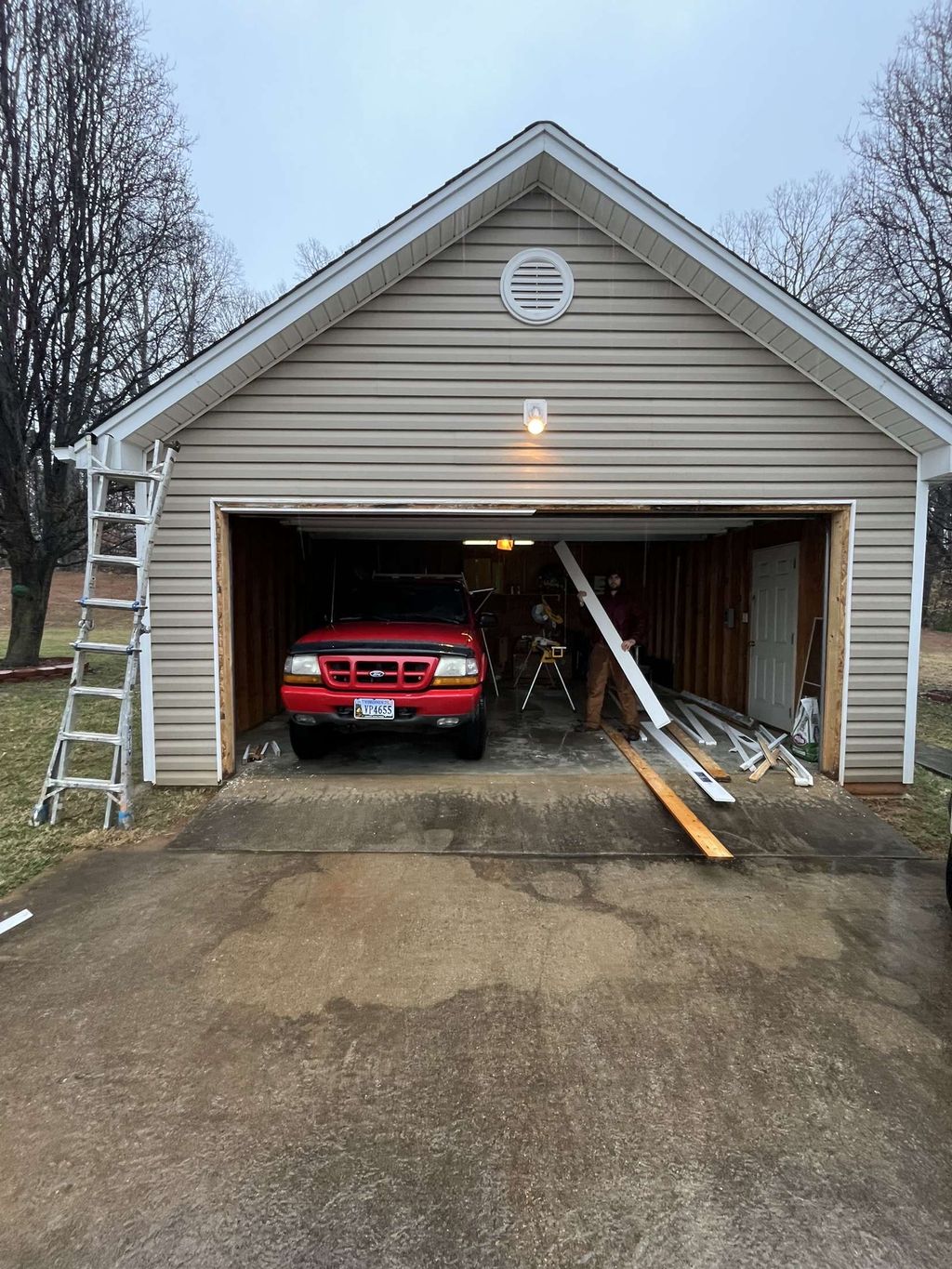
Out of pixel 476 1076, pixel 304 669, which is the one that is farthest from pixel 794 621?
pixel 476 1076

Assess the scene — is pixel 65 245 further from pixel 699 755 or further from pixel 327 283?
pixel 699 755

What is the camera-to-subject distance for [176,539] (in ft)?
19.1

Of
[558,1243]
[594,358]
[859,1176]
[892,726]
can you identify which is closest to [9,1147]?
[558,1243]

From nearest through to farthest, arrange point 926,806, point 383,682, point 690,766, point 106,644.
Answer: point 106,644 < point 926,806 < point 383,682 < point 690,766

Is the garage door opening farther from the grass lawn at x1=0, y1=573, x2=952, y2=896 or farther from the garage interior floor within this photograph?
the grass lawn at x1=0, y1=573, x2=952, y2=896

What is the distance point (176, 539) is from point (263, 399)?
142cm

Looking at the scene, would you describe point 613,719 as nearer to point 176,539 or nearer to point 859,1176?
point 176,539

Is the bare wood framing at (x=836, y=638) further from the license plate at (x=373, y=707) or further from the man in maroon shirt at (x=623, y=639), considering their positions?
the license plate at (x=373, y=707)

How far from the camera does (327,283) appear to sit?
5.48 meters

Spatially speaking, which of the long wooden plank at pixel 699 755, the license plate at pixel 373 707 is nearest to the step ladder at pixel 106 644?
the license plate at pixel 373 707

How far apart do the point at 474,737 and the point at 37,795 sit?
3.82 m

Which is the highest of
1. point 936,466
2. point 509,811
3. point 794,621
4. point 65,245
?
point 65,245

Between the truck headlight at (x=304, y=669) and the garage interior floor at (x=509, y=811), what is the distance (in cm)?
93

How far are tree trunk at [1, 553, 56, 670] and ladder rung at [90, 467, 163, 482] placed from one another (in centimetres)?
891
